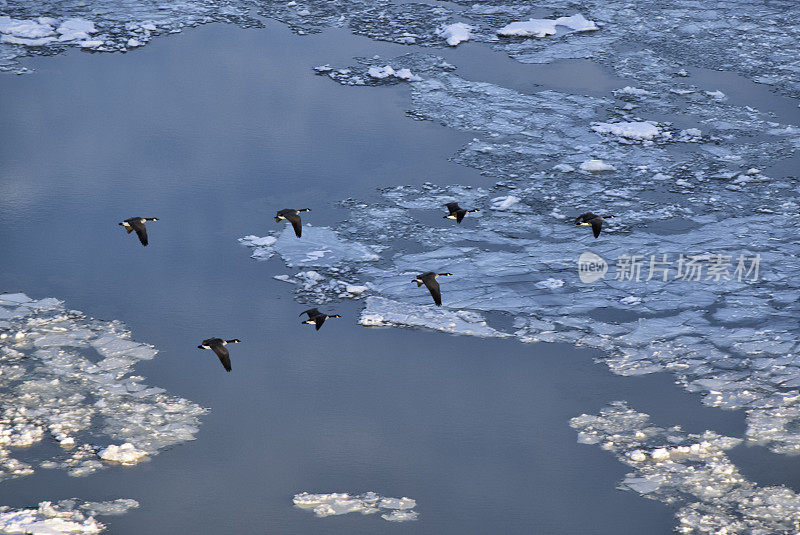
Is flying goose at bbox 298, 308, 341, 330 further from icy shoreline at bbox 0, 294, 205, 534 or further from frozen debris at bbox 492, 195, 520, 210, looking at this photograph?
frozen debris at bbox 492, 195, 520, 210

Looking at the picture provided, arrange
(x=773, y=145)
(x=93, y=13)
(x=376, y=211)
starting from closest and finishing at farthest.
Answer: (x=376, y=211) → (x=773, y=145) → (x=93, y=13)

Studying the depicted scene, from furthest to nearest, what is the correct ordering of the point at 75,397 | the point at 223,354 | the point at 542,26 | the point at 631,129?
the point at 542,26 → the point at 631,129 → the point at 75,397 → the point at 223,354

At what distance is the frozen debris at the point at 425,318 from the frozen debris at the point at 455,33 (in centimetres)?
732

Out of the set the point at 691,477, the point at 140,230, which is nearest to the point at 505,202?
the point at 140,230

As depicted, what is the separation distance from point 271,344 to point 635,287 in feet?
14.3

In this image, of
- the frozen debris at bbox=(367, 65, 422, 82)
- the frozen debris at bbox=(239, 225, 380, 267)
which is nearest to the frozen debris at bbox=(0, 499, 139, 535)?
the frozen debris at bbox=(239, 225, 380, 267)

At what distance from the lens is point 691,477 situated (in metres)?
9.53

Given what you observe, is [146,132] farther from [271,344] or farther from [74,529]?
[74,529]

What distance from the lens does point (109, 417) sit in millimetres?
10172

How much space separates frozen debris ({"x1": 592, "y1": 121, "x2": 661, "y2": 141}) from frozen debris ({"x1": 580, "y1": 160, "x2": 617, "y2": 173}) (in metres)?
1.01

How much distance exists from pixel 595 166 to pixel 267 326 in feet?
18.1

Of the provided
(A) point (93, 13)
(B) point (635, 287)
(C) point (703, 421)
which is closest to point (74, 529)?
(C) point (703, 421)

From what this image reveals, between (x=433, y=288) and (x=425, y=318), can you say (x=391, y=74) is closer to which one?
(x=425, y=318)

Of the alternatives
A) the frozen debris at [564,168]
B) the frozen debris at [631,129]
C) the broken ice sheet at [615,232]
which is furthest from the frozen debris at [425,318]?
the frozen debris at [631,129]
